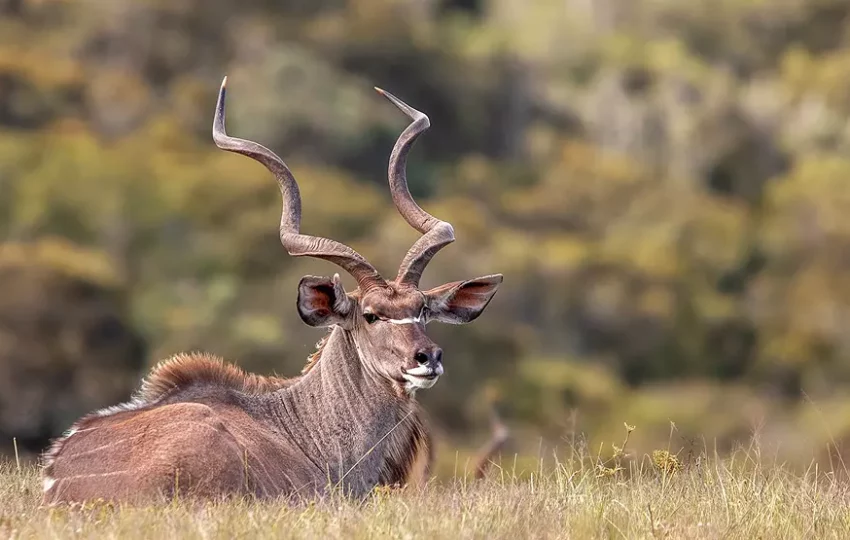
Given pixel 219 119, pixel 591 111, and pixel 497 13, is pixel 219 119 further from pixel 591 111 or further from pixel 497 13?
pixel 497 13

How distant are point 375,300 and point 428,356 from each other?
1.46ft

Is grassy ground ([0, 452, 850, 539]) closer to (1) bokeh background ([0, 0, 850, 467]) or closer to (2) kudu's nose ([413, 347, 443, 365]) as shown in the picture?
(2) kudu's nose ([413, 347, 443, 365])

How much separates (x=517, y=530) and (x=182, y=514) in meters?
1.30

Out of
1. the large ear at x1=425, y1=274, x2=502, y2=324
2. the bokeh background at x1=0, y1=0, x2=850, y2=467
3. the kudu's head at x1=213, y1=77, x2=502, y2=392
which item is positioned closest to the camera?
the kudu's head at x1=213, y1=77, x2=502, y2=392

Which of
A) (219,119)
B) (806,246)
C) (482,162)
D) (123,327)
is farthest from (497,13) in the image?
(219,119)

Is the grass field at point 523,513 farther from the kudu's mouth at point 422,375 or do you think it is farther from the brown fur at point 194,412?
the kudu's mouth at point 422,375

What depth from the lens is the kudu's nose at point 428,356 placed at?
343 inches

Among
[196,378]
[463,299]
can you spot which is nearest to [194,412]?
[196,378]

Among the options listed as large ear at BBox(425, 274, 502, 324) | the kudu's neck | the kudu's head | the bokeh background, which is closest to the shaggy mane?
the kudu's neck

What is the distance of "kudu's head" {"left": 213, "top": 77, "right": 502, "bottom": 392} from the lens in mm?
8820

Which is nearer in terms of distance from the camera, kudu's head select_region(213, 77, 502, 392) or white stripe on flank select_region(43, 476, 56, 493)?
white stripe on flank select_region(43, 476, 56, 493)

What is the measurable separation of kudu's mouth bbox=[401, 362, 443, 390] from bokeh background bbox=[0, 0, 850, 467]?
20362 mm

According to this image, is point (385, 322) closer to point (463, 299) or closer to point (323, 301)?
point (323, 301)

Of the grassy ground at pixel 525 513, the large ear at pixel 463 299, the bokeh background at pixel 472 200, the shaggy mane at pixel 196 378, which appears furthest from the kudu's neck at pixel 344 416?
the bokeh background at pixel 472 200
